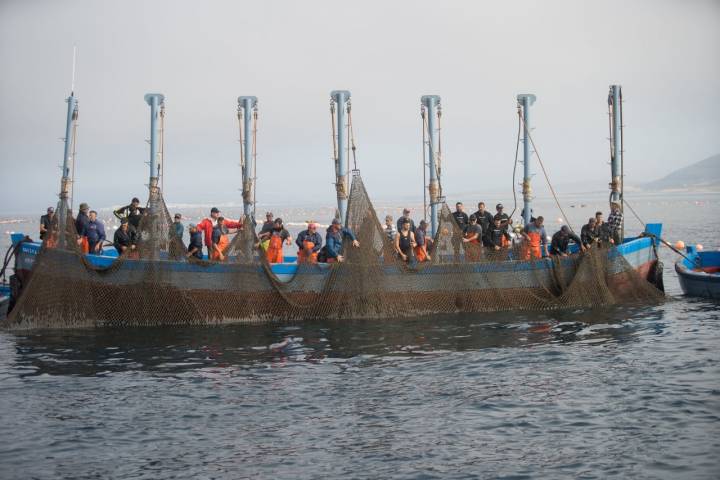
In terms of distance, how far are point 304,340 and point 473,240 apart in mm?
6223

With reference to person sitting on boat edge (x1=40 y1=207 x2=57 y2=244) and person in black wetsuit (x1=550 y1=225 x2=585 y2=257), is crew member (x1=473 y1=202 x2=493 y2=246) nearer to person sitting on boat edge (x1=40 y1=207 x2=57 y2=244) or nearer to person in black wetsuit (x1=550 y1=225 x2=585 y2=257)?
person in black wetsuit (x1=550 y1=225 x2=585 y2=257)

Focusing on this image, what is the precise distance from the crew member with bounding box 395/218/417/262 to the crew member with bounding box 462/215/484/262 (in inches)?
55.8

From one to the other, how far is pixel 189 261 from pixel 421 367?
7857 millimetres

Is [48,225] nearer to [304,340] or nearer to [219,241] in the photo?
[219,241]

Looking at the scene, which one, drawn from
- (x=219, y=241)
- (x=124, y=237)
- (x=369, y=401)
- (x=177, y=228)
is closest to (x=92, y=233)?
(x=124, y=237)

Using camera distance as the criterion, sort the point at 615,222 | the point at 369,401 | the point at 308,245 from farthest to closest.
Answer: the point at 615,222
the point at 308,245
the point at 369,401

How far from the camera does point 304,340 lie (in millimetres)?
21250

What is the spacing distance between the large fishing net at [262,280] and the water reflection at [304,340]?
496 millimetres

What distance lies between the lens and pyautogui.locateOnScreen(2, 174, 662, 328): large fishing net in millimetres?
22812

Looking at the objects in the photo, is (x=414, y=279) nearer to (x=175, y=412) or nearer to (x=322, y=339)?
(x=322, y=339)

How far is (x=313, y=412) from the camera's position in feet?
48.5

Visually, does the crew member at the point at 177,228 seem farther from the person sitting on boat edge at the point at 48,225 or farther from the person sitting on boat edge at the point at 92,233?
the person sitting on boat edge at the point at 48,225

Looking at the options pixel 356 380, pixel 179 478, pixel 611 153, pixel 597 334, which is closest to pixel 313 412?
pixel 356 380

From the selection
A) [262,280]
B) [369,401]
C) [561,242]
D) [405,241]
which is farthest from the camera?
[561,242]
